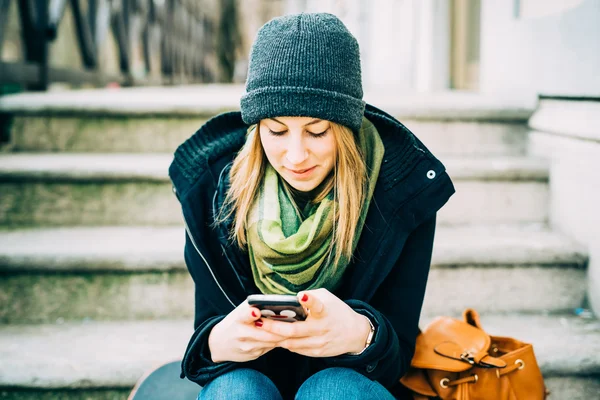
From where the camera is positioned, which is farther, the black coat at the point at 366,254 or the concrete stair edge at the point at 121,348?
the concrete stair edge at the point at 121,348

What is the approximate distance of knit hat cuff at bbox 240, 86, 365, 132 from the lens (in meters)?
1.06

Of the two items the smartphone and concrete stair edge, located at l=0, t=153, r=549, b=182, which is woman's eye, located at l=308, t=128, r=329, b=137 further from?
concrete stair edge, located at l=0, t=153, r=549, b=182

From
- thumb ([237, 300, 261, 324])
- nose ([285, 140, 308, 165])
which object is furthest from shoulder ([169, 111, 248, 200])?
thumb ([237, 300, 261, 324])

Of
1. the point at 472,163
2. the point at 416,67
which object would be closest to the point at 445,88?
the point at 416,67

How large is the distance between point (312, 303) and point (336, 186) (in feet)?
1.00

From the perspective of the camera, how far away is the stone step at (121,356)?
56.4 inches

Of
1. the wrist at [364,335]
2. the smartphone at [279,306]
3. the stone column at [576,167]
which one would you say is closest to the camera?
the smartphone at [279,306]

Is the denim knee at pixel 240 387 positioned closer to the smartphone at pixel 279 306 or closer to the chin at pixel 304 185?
the smartphone at pixel 279 306

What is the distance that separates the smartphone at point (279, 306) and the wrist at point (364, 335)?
0.13 metres

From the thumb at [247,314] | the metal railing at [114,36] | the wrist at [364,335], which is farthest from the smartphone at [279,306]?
the metal railing at [114,36]

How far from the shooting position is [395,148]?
1205mm

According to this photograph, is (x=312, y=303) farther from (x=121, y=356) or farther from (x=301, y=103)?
(x=121, y=356)

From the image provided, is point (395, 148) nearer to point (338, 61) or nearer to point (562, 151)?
point (338, 61)

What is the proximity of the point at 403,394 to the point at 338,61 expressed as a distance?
0.80 metres
